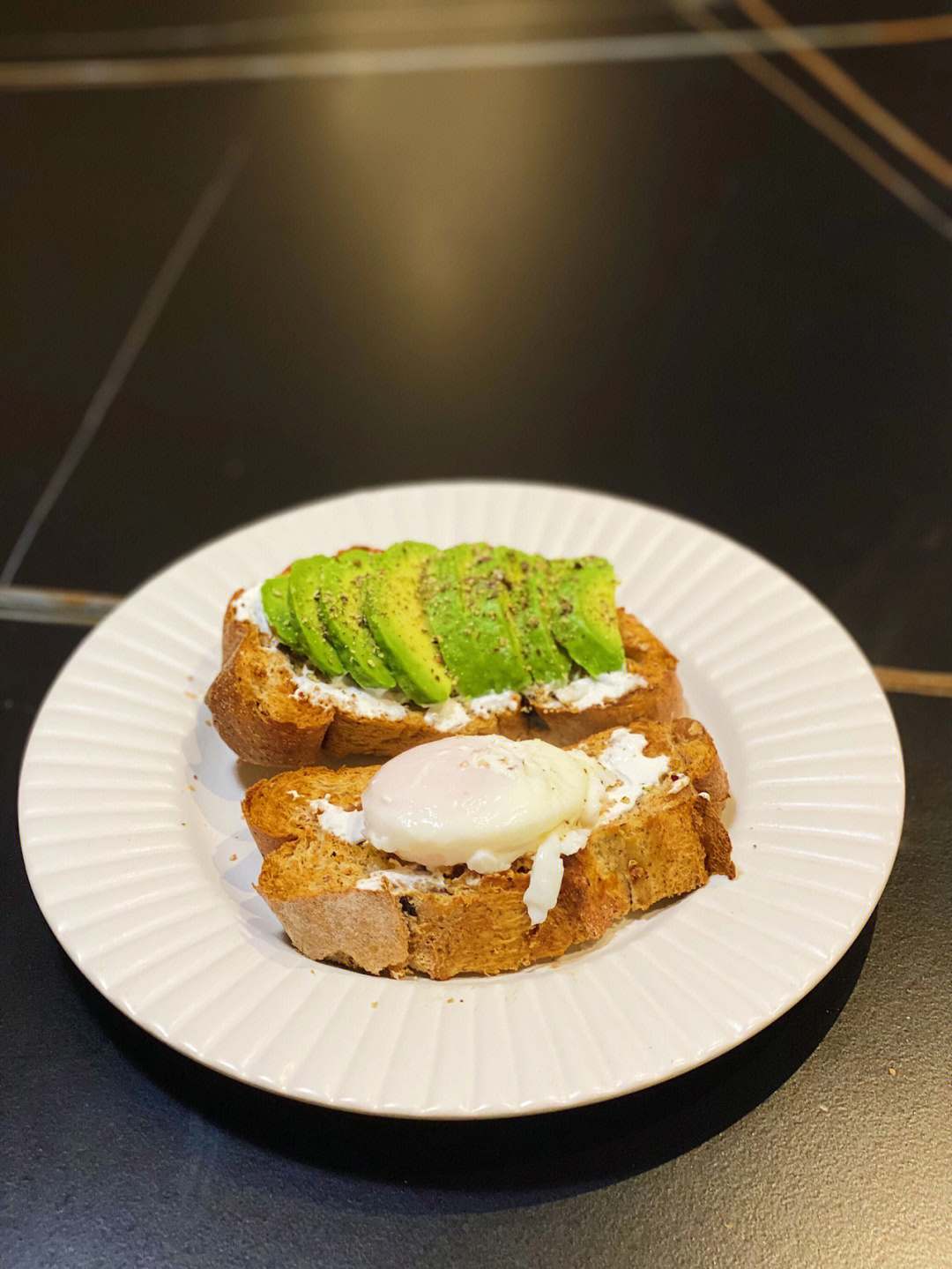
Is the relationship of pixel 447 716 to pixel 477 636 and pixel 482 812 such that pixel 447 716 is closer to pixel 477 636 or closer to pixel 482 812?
pixel 477 636

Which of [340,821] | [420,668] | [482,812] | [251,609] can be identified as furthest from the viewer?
[251,609]

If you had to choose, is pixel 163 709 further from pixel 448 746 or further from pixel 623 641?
pixel 623 641

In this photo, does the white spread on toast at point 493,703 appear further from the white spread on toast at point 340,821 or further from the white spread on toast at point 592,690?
the white spread on toast at point 340,821

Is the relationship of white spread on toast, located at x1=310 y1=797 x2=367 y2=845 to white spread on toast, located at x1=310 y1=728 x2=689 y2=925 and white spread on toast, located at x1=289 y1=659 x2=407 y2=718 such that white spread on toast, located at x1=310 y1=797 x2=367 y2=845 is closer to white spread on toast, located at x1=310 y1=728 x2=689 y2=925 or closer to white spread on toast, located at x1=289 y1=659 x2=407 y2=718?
white spread on toast, located at x1=310 y1=728 x2=689 y2=925

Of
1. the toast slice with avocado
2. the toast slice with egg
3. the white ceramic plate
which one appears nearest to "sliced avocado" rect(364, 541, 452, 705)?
the toast slice with avocado

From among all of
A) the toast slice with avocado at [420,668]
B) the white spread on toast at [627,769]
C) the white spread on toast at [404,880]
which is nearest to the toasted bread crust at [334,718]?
the toast slice with avocado at [420,668]

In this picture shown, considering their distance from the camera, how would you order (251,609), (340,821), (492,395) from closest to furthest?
(340,821) → (251,609) → (492,395)

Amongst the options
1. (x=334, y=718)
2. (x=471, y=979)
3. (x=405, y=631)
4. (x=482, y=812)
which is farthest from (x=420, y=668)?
(x=471, y=979)

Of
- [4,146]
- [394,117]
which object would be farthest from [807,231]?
[4,146]
